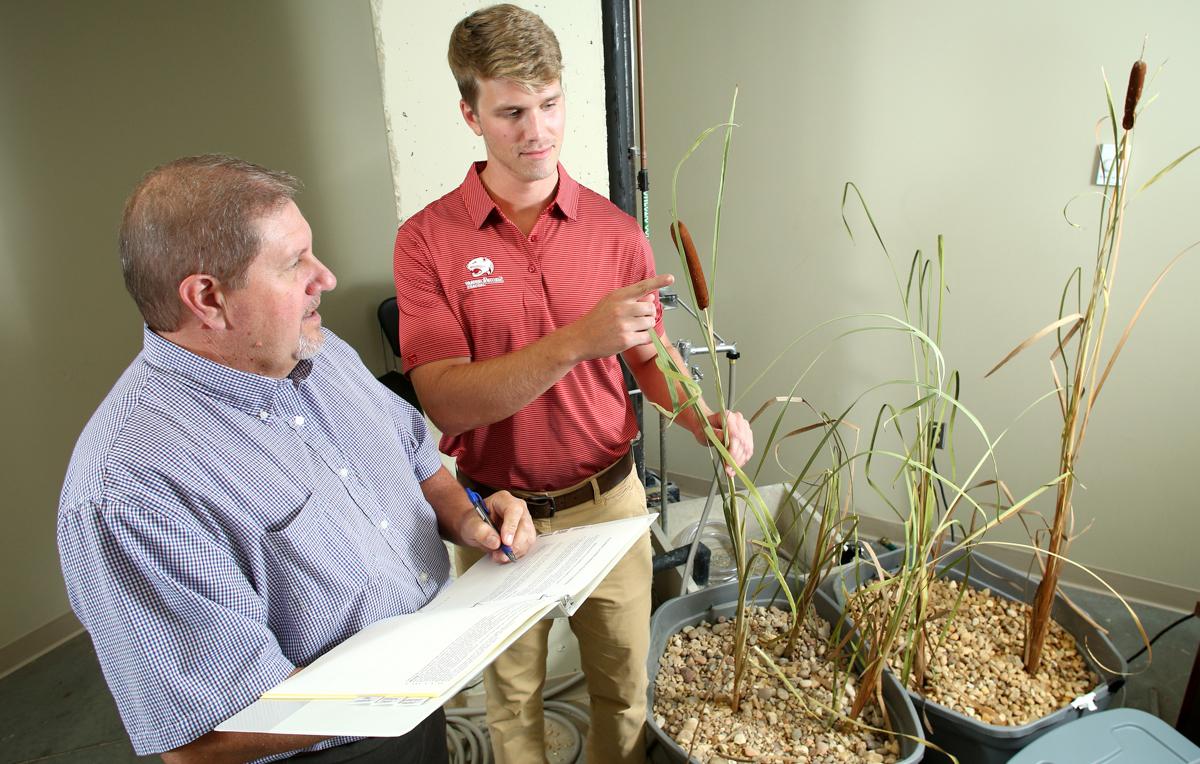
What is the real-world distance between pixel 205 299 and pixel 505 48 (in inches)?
26.7

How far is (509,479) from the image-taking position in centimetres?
141

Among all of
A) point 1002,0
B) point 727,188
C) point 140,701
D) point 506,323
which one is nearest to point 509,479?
point 506,323

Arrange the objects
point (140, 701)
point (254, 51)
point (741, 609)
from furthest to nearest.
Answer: point (254, 51), point (741, 609), point (140, 701)

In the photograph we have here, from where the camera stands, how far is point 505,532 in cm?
115

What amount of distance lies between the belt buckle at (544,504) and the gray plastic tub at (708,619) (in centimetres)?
35

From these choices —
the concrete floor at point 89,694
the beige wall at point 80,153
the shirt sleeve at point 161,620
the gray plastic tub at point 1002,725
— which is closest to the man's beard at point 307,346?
the shirt sleeve at point 161,620

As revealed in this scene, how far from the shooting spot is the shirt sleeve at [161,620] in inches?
29.5

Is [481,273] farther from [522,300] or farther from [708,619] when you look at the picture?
[708,619]

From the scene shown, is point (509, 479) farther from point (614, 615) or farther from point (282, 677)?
point (282, 677)

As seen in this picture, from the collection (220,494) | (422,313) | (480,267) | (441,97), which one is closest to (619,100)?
(441,97)

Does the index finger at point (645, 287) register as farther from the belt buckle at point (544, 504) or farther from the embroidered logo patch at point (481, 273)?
the belt buckle at point (544, 504)

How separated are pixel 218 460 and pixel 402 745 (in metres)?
0.51

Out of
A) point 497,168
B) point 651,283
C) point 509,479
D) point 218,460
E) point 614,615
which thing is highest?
point 497,168

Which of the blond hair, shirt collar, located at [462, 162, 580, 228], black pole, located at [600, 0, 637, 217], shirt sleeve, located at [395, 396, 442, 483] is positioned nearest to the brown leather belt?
shirt sleeve, located at [395, 396, 442, 483]
